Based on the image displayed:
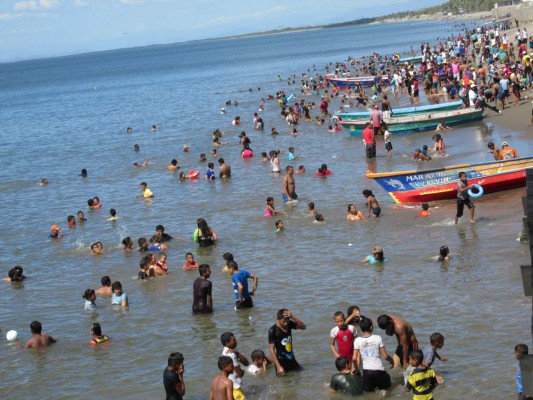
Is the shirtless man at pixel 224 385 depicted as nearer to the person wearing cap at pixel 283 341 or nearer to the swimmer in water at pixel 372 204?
the person wearing cap at pixel 283 341

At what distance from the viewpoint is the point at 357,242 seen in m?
20.8

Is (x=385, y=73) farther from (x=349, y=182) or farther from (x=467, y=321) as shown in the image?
(x=467, y=321)

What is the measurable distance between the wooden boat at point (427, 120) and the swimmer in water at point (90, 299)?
22.7 m

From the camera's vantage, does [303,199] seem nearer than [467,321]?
No

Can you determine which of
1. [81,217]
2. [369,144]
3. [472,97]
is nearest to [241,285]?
[81,217]

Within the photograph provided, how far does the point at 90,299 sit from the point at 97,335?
2.20m

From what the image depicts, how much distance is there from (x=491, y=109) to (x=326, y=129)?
952 cm

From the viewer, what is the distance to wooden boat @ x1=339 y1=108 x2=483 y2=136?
118ft

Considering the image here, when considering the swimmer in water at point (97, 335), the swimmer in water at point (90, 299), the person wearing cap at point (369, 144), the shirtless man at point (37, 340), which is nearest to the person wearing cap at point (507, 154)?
the person wearing cap at point (369, 144)

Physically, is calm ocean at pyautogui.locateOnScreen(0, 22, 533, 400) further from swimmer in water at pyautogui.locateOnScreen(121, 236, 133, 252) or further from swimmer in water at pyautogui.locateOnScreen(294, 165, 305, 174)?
swimmer in water at pyautogui.locateOnScreen(294, 165, 305, 174)

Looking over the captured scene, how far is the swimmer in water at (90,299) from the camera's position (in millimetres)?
17344

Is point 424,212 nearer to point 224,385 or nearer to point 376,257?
point 376,257

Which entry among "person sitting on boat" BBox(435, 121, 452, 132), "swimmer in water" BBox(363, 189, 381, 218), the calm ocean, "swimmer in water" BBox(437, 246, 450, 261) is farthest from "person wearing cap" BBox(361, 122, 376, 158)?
"swimmer in water" BBox(437, 246, 450, 261)

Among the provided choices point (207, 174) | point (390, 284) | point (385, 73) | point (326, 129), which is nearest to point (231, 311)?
point (390, 284)
